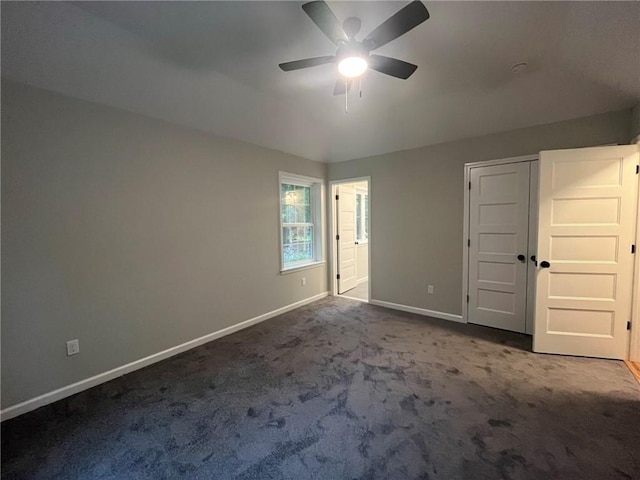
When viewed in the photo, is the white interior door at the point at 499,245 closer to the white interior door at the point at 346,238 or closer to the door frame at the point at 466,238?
the door frame at the point at 466,238

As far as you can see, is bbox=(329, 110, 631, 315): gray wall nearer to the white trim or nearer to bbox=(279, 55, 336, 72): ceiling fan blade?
the white trim

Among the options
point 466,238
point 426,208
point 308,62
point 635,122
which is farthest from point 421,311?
point 308,62

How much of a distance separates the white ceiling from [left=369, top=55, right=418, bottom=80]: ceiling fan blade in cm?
29

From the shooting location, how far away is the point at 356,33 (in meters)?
1.74

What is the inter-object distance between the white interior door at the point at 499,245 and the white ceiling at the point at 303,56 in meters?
0.62

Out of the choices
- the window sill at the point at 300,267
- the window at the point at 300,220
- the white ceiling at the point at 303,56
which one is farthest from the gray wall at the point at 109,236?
the window at the point at 300,220

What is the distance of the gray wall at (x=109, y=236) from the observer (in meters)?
1.99

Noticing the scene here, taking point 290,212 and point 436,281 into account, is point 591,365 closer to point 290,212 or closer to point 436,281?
point 436,281

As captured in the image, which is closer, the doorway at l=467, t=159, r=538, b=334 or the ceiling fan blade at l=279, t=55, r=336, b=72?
the ceiling fan blade at l=279, t=55, r=336, b=72

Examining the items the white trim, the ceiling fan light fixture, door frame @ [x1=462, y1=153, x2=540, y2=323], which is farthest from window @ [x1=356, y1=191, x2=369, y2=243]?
the ceiling fan light fixture

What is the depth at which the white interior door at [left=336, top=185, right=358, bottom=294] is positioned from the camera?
198 inches

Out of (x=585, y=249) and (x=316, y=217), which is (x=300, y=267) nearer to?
Result: (x=316, y=217)

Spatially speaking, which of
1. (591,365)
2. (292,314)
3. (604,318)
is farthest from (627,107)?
(292,314)

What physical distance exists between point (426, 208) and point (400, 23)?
2.71 m
